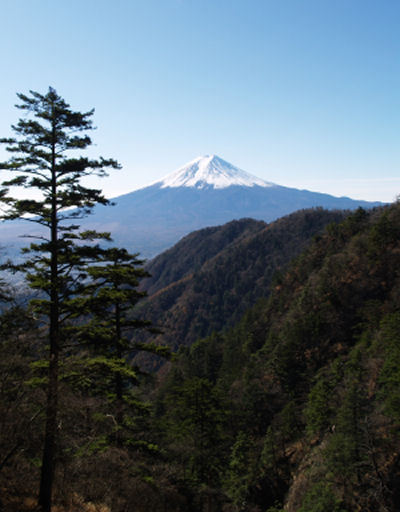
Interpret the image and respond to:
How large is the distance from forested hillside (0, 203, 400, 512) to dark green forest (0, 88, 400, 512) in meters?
0.08

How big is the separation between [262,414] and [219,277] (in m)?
94.5

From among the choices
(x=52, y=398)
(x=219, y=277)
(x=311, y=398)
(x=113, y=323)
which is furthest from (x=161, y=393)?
(x=219, y=277)

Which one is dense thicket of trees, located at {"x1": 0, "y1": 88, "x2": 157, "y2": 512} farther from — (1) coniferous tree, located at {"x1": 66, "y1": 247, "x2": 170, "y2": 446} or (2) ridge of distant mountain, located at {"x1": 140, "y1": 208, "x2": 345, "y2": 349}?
(2) ridge of distant mountain, located at {"x1": 140, "y1": 208, "x2": 345, "y2": 349}

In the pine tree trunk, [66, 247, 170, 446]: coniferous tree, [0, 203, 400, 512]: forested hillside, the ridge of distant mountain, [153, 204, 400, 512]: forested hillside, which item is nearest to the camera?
the pine tree trunk

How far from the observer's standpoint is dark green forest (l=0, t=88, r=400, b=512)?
28.0 feet

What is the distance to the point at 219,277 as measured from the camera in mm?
124625

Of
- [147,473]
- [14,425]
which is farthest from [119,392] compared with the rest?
[14,425]

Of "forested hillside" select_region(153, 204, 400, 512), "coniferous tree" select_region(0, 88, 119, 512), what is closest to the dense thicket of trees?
"coniferous tree" select_region(0, 88, 119, 512)

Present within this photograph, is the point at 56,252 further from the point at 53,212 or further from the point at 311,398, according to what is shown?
the point at 311,398

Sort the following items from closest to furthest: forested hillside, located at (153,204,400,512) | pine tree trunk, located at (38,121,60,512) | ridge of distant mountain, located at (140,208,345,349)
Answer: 1. pine tree trunk, located at (38,121,60,512)
2. forested hillside, located at (153,204,400,512)
3. ridge of distant mountain, located at (140,208,345,349)

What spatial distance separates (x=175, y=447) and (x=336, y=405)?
1279 cm

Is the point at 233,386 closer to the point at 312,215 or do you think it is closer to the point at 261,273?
the point at 261,273

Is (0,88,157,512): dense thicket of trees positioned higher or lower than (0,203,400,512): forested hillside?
higher

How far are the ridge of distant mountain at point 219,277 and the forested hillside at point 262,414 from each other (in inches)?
1942
